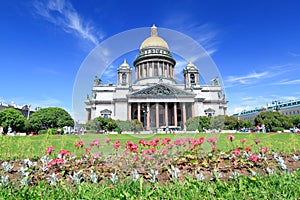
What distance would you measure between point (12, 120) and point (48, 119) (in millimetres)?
6937

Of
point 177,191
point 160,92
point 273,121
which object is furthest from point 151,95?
point 177,191

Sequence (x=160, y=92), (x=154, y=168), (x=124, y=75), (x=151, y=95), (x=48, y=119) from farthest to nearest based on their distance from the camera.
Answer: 1. (x=124, y=75)
2. (x=48, y=119)
3. (x=151, y=95)
4. (x=160, y=92)
5. (x=154, y=168)

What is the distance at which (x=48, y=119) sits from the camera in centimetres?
4609

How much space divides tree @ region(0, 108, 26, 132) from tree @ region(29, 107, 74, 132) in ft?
6.59

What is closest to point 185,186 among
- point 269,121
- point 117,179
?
point 117,179

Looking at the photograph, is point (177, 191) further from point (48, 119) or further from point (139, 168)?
point (48, 119)

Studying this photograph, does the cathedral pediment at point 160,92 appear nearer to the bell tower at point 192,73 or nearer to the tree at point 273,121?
the bell tower at point 192,73

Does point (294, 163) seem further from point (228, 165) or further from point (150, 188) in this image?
point (150, 188)

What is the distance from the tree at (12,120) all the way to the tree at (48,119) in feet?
6.59

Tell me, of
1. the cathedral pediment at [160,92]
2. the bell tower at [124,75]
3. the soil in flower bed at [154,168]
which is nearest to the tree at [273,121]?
the cathedral pediment at [160,92]

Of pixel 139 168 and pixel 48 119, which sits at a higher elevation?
pixel 48 119

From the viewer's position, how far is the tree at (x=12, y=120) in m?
42.2

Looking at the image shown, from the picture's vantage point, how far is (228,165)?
4770 millimetres

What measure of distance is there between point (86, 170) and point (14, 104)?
96.9m
